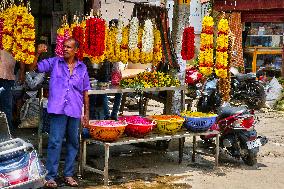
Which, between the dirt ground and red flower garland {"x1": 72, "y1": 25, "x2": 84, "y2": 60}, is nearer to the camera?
the dirt ground

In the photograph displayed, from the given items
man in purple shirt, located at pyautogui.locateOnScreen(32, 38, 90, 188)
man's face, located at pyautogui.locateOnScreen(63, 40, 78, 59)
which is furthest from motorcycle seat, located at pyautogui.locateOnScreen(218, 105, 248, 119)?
man's face, located at pyautogui.locateOnScreen(63, 40, 78, 59)

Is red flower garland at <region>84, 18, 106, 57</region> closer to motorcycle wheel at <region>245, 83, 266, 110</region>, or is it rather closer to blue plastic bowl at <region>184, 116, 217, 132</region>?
blue plastic bowl at <region>184, 116, 217, 132</region>

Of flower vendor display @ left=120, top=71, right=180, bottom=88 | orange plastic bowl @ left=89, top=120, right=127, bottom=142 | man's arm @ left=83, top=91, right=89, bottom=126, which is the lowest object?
orange plastic bowl @ left=89, top=120, right=127, bottom=142

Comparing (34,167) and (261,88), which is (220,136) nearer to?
(34,167)

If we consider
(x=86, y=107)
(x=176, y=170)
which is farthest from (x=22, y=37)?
(x=176, y=170)

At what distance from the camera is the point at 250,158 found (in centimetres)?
873

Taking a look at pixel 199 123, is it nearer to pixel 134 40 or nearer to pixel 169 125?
pixel 169 125

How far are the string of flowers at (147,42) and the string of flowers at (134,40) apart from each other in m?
0.11

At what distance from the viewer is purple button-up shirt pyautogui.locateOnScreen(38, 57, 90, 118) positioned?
6824 mm

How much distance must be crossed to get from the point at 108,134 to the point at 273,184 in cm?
257

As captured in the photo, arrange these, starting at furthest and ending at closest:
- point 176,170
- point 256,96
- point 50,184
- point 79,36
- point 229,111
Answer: point 256,96 < point 229,111 < point 176,170 < point 79,36 < point 50,184

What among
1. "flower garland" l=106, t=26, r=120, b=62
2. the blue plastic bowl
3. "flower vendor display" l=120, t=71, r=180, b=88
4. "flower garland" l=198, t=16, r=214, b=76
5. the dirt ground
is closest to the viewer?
the dirt ground

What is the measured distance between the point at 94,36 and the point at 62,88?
1379 mm

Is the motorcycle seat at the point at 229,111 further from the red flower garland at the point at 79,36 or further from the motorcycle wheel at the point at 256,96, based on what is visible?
the motorcycle wheel at the point at 256,96
